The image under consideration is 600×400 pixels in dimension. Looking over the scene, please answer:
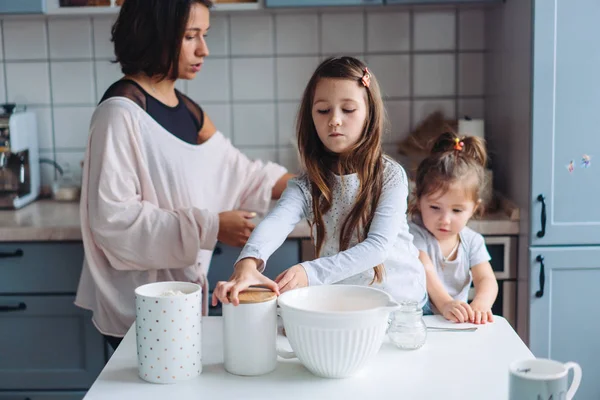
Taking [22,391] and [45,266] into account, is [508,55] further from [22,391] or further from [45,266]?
[22,391]

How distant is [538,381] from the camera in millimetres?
1008

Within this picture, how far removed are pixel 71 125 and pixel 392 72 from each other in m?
1.20

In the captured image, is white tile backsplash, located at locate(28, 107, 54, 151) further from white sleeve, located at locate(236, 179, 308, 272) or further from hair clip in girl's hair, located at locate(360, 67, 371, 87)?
hair clip in girl's hair, located at locate(360, 67, 371, 87)

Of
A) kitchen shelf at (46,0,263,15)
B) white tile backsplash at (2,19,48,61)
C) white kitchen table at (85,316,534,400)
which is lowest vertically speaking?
white kitchen table at (85,316,534,400)

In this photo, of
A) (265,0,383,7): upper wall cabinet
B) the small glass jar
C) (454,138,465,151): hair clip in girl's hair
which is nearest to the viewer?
the small glass jar

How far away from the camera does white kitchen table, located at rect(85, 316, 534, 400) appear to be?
1202mm

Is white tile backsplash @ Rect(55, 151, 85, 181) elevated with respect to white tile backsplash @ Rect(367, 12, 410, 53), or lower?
lower

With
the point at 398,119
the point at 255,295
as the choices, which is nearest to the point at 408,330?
the point at 255,295

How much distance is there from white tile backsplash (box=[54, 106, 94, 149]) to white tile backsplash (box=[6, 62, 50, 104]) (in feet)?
0.25

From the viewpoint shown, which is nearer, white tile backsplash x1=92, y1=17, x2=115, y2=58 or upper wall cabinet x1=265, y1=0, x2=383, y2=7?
upper wall cabinet x1=265, y1=0, x2=383, y2=7

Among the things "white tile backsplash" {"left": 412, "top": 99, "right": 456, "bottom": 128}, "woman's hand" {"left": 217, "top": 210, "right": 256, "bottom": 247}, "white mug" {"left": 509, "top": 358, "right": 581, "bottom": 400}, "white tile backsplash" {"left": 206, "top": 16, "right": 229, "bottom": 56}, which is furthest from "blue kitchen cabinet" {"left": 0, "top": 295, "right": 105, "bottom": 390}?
"white mug" {"left": 509, "top": 358, "right": 581, "bottom": 400}

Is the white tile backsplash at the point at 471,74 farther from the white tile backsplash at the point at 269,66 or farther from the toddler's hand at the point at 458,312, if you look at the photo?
the toddler's hand at the point at 458,312

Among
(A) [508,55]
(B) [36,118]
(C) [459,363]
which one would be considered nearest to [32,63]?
(B) [36,118]

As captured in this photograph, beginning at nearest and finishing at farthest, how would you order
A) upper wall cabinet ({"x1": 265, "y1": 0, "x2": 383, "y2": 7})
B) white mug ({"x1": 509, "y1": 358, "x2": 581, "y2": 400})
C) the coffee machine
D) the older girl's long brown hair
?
white mug ({"x1": 509, "y1": 358, "x2": 581, "y2": 400}) → the older girl's long brown hair → upper wall cabinet ({"x1": 265, "y1": 0, "x2": 383, "y2": 7}) → the coffee machine
